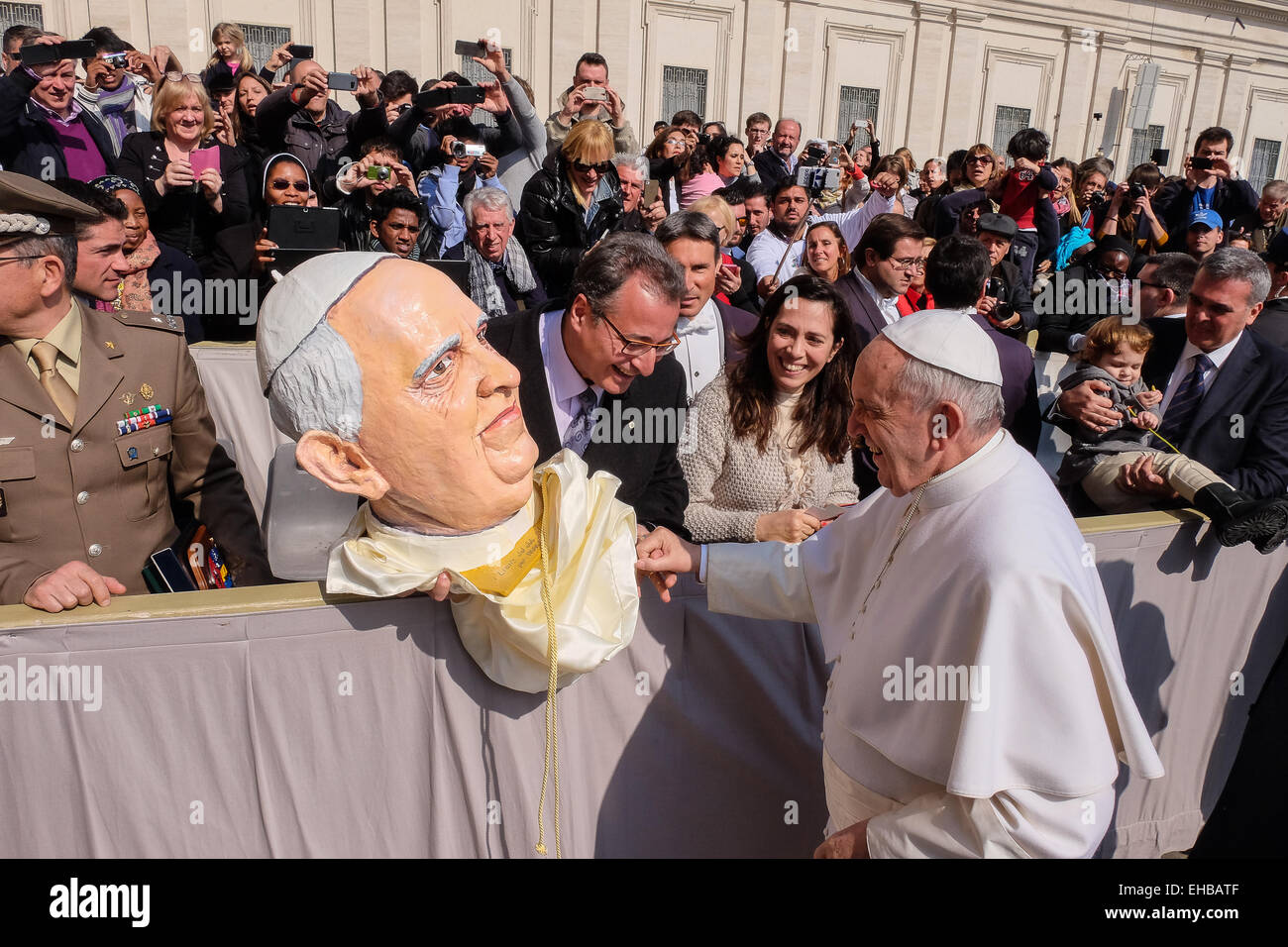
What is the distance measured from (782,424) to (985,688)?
1737mm

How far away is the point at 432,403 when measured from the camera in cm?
191

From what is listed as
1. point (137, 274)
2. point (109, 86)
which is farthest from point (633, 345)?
point (109, 86)

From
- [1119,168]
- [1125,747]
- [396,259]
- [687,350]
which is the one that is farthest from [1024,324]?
[1119,168]

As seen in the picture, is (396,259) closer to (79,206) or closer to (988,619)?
(79,206)

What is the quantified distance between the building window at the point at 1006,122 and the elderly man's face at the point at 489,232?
27.8 m

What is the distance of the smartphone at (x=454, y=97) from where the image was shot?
6.92m

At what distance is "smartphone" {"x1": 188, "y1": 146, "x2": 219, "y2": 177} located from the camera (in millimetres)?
5574

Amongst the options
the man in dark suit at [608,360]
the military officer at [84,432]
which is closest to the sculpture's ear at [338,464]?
the man in dark suit at [608,360]

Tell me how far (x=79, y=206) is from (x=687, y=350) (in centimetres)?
252

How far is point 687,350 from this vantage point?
4.34 metres

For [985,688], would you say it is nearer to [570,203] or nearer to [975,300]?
[975,300]

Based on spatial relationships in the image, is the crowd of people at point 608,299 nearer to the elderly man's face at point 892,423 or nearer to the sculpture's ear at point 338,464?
the elderly man's face at point 892,423

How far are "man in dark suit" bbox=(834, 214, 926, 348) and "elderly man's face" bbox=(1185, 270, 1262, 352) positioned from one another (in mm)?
1246

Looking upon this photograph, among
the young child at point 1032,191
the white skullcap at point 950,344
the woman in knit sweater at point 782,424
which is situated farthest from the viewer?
the young child at point 1032,191
